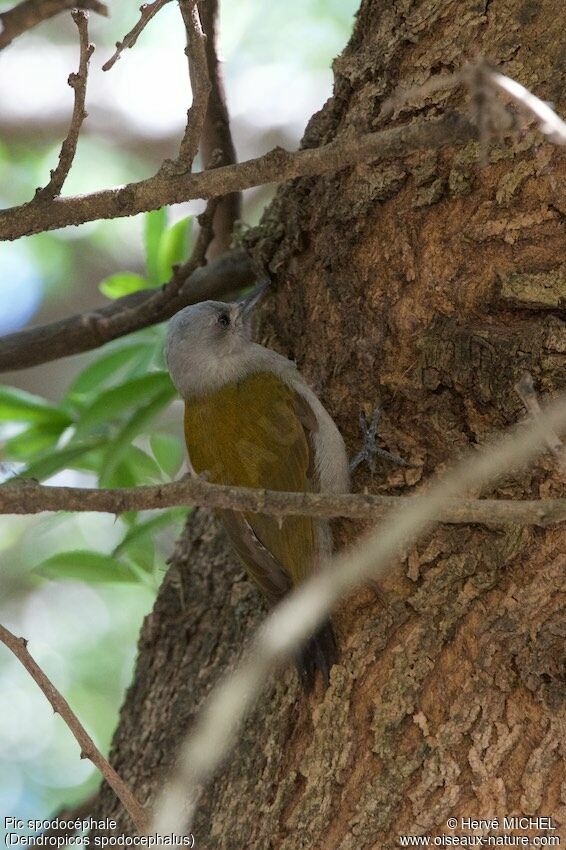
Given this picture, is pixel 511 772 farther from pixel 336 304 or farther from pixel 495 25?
pixel 495 25

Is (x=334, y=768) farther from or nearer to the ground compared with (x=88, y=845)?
farther from the ground

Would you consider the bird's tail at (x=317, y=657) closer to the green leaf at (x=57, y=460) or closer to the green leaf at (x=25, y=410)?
the green leaf at (x=57, y=460)

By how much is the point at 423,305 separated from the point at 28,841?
2731 mm

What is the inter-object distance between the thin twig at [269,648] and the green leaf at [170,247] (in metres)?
1.65

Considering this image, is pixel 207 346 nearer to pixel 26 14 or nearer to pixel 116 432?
pixel 116 432

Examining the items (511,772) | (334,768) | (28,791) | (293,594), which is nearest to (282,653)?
(293,594)

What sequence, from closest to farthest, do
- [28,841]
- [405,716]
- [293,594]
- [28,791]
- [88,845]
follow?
[405,716]
[293,594]
[88,845]
[28,841]
[28,791]

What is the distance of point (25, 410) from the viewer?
3953mm

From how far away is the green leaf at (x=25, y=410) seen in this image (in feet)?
12.9

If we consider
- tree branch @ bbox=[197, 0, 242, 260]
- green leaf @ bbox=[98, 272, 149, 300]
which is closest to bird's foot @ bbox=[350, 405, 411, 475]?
tree branch @ bbox=[197, 0, 242, 260]

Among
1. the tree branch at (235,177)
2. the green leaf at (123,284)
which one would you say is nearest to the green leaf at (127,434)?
the green leaf at (123,284)

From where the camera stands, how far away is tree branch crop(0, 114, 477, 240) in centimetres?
214

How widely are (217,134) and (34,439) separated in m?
1.49

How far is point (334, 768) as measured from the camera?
268 centimetres
